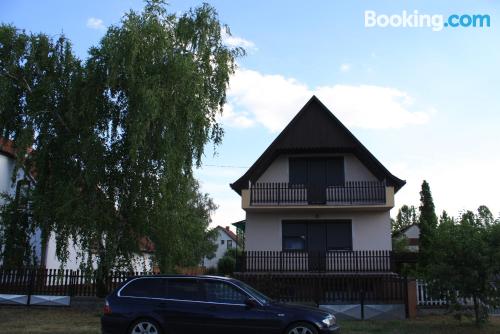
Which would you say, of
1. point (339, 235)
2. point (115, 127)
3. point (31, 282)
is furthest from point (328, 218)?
point (31, 282)

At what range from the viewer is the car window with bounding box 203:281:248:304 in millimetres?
10312

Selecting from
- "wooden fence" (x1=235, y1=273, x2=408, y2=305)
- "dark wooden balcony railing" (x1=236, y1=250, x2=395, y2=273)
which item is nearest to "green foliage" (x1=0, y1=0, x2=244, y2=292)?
"wooden fence" (x1=235, y1=273, x2=408, y2=305)

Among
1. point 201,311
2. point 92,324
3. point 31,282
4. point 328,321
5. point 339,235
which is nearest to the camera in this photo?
point 328,321

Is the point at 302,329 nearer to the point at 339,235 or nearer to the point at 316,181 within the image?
the point at 339,235

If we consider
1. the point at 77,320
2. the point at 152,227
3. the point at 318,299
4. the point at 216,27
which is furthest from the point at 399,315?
the point at 216,27

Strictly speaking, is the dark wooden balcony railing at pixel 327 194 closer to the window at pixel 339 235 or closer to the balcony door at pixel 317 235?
the balcony door at pixel 317 235

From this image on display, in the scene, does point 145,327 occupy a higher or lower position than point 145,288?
lower

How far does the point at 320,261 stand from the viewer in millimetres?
22000

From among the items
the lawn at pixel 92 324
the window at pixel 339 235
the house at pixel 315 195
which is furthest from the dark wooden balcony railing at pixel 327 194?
the lawn at pixel 92 324

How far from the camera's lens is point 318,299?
57.2 ft

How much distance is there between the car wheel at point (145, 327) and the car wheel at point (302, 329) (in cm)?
271

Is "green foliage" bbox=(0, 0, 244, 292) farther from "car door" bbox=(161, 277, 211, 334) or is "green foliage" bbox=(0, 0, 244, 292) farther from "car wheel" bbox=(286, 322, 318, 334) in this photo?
"car wheel" bbox=(286, 322, 318, 334)

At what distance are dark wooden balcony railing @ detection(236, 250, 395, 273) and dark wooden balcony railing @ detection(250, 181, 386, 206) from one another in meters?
2.29

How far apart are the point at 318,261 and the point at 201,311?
40.8ft
